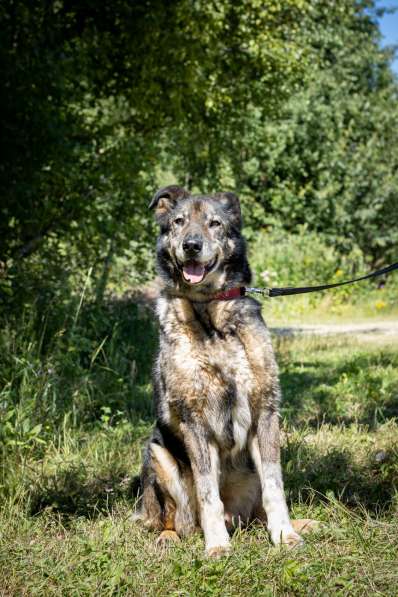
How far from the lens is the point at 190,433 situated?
10.6ft

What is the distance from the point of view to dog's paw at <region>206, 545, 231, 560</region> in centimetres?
302

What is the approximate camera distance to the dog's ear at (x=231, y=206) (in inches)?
147

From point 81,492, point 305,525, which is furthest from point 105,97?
point 305,525

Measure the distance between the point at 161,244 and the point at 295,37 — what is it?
932 cm

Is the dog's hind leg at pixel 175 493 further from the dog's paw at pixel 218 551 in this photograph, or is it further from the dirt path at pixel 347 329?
the dirt path at pixel 347 329

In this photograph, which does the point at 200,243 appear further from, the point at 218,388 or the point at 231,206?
the point at 218,388

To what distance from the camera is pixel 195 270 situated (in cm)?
348

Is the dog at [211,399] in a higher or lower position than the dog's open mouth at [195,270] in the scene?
lower

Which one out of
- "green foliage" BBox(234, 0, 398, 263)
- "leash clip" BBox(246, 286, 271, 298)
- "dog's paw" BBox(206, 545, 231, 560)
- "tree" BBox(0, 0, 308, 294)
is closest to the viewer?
"dog's paw" BBox(206, 545, 231, 560)

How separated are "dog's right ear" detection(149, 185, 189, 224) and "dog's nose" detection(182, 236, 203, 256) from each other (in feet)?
1.47

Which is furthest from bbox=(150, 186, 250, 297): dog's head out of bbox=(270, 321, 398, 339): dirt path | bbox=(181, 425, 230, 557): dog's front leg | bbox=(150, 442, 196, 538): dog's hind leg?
bbox=(270, 321, 398, 339): dirt path

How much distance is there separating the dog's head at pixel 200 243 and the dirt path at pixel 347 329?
21.8 ft

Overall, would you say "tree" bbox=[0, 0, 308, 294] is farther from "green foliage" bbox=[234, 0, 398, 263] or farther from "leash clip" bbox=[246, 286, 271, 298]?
"green foliage" bbox=[234, 0, 398, 263]

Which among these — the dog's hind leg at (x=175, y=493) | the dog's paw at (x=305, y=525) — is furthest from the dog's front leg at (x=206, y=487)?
the dog's paw at (x=305, y=525)
